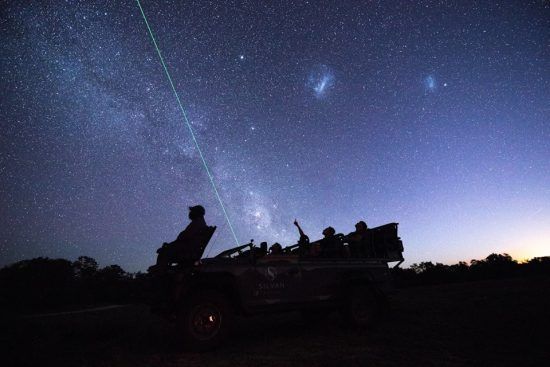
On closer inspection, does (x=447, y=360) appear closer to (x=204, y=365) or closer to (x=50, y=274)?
(x=204, y=365)

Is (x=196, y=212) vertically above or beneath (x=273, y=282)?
above

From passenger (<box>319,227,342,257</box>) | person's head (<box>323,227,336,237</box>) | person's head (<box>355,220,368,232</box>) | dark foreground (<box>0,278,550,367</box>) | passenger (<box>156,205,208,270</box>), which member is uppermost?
person's head (<box>355,220,368,232</box>)

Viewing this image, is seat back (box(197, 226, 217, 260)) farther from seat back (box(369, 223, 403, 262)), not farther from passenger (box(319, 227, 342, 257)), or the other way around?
seat back (box(369, 223, 403, 262))

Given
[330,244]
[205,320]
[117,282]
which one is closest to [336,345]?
[205,320]

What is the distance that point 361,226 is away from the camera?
363 inches

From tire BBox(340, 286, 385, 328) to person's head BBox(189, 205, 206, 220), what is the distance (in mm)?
4027

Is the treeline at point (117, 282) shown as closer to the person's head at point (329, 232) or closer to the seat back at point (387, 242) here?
the seat back at point (387, 242)

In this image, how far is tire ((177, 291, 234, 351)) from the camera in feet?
18.1

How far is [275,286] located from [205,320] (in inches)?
64.6

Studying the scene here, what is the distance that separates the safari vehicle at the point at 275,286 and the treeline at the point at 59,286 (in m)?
1.22

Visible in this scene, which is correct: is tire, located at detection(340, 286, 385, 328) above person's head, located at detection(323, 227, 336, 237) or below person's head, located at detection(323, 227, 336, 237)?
below

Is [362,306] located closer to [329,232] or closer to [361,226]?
[329,232]

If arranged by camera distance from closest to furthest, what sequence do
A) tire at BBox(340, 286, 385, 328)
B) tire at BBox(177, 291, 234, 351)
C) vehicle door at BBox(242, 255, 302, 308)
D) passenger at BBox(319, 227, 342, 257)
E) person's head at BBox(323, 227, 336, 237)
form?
tire at BBox(177, 291, 234, 351)
vehicle door at BBox(242, 255, 302, 308)
tire at BBox(340, 286, 385, 328)
passenger at BBox(319, 227, 342, 257)
person's head at BBox(323, 227, 336, 237)

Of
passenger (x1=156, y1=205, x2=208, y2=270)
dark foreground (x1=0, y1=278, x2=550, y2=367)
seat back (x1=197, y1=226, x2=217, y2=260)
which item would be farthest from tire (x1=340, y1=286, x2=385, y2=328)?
passenger (x1=156, y1=205, x2=208, y2=270)
